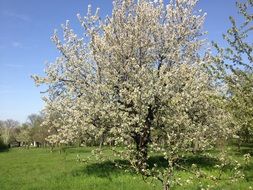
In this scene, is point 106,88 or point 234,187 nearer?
point 234,187

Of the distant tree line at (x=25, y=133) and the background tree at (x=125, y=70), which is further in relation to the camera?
the distant tree line at (x=25, y=133)

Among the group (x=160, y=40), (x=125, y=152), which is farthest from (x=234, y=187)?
(x=160, y=40)

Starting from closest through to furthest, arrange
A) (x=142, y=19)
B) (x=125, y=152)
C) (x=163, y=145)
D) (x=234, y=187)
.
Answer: (x=125, y=152) → (x=163, y=145) → (x=234, y=187) → (x=142, y=19)

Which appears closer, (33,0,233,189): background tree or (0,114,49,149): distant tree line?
(33,0,233,189): background tree

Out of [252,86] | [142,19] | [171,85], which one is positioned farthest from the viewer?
[142,19]

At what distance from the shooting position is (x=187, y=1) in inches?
1107

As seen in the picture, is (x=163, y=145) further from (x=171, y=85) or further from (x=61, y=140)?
(x=61, y=140)

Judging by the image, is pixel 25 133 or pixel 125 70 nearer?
pixel 125 70

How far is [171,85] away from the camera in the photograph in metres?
24.0

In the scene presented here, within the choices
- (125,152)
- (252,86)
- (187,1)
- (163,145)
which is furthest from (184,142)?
(187,1)

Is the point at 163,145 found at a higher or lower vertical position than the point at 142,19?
lower

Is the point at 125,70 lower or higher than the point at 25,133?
lower

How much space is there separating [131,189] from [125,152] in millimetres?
8051

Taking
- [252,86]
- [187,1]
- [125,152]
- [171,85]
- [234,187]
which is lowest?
[234,187]
